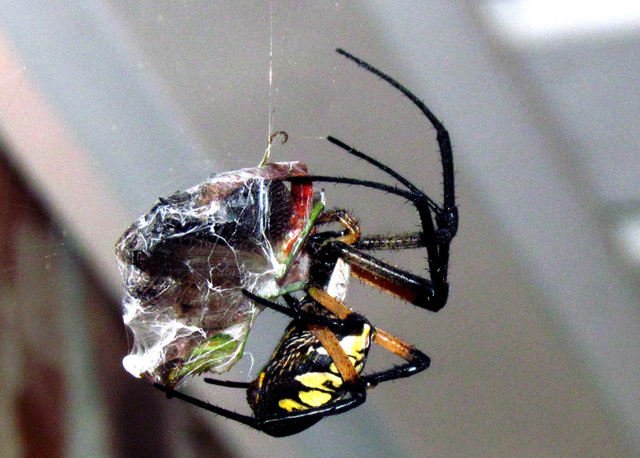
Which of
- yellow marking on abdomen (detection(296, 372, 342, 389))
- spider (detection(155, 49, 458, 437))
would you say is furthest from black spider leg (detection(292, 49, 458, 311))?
yellow marking on abdomen (detection(296, 372, 342, 389))

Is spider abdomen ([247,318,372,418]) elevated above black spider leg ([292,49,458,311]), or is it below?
below

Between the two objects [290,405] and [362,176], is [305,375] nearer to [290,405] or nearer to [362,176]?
[290,405]

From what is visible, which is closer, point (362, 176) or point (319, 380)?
point (319, 380)

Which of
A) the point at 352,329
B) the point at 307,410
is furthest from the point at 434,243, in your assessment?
the point at 307,410

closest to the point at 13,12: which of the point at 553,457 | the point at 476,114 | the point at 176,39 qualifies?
the point at 176,39

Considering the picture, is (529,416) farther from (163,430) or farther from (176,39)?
(176,39)

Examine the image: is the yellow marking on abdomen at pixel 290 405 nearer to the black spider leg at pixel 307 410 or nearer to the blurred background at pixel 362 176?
the black spider leg at pixel 307 410

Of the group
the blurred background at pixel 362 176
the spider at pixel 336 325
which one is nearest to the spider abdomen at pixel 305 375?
the spider at pixel 336 325

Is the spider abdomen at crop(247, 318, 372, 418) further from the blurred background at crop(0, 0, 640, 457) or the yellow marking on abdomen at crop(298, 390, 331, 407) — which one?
the blurred background at crop(0, 0, 640, 457)
